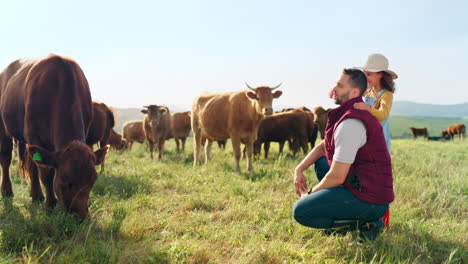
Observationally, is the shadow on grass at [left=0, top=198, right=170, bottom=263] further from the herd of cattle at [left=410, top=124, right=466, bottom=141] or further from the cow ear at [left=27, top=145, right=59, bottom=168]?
the herd of cattle at [left=410, top=124, right=466, bottom=141]

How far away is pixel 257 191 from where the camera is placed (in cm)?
562

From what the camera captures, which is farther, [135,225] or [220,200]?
Result: [220,200]

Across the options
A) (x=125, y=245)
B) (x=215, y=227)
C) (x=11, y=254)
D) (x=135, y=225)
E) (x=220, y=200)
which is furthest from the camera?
(x=220, y=200)

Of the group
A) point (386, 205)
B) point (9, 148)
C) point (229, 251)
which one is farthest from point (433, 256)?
point (9, 148)

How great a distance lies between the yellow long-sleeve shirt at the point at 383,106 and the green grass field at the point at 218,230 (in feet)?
4.27

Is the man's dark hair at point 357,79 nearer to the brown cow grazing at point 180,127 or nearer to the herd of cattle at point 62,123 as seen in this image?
the herd of cattle at point 62,123

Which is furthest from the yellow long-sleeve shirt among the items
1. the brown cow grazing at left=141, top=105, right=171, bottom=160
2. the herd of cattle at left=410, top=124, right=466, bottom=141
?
the herd of cattle at left=410, top=124, right=466, bottom=141

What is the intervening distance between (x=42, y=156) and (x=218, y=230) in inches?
82.6

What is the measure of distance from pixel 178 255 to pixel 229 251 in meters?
0.53

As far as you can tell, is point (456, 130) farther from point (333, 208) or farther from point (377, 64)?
point (333, 208)

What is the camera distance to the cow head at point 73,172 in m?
3.35

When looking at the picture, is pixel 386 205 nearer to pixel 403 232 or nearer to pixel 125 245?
pixel 403 232

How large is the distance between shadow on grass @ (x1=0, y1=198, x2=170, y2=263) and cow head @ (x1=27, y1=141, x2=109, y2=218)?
0.14 meters

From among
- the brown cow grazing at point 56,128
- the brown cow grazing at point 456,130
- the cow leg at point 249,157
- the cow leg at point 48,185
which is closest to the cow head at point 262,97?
the cow leg at point 249,157
